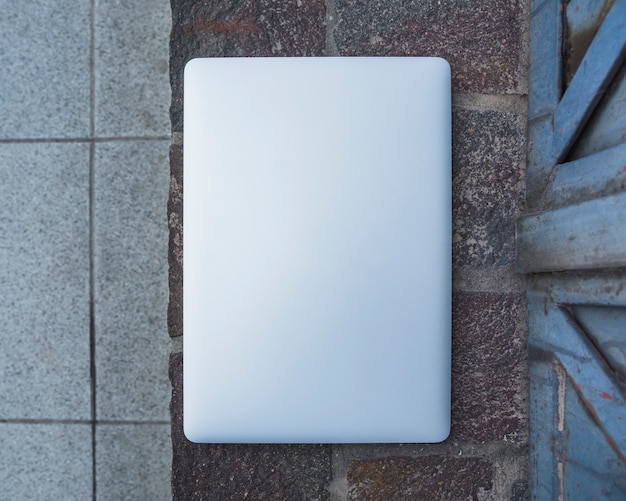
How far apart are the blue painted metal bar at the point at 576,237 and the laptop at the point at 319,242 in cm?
11

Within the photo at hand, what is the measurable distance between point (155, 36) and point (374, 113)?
550 mm

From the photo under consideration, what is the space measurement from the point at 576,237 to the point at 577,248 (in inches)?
0.5

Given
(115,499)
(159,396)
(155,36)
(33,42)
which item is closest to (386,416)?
(159,396)

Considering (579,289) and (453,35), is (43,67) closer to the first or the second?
(453,35)

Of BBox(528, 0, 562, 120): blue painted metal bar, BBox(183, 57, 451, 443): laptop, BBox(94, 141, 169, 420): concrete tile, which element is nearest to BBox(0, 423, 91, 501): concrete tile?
BBox(94, 141, 169, 420): concrete tile

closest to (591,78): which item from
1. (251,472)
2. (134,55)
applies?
(251,472)

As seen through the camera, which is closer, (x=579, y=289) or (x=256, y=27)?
(x=579, y=289)

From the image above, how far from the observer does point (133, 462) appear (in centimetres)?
94

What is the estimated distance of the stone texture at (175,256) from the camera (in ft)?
2.29

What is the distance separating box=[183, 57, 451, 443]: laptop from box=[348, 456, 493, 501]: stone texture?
0.09 meters

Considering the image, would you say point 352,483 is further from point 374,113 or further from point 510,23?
point 510,23

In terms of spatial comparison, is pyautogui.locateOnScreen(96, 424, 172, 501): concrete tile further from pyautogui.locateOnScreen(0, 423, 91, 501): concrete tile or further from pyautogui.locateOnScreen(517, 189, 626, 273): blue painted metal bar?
pyautogui.locateOnScreen(517, 189, 626, 273): blue painted metal bar

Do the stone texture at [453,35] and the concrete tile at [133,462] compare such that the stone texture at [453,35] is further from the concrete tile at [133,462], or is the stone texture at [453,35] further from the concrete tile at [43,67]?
the concrete tile at [133,462]

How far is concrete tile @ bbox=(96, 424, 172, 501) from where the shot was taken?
36.6 inches
